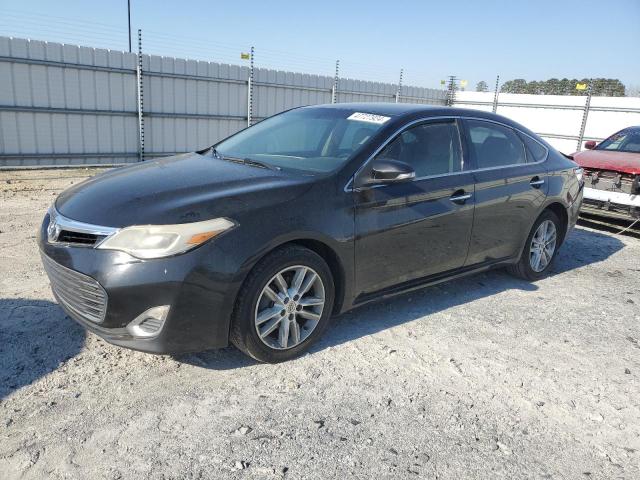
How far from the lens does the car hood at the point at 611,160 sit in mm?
7428

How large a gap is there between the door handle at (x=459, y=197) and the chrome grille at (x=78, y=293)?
2.66 meters

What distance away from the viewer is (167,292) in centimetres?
284

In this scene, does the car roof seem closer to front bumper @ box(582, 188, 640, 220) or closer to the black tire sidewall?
the black tire sidewall

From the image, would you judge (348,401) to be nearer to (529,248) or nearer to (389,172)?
(389,172)

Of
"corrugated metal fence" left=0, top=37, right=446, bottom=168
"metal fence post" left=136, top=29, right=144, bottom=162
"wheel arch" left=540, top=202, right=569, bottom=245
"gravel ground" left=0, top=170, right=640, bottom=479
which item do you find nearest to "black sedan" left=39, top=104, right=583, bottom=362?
"gravel ground" left=0, top=170, right=640, bottom=479

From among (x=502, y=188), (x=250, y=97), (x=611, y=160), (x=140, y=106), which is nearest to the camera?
(x=502, y=188)

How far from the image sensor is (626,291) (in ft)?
17.3

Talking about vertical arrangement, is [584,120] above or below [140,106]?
above

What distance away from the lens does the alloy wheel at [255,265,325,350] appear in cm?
324

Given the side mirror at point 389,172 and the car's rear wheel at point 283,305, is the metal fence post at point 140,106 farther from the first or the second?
the car's rear wheel at point 283,305

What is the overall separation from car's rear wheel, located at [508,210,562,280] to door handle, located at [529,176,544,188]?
362 mm

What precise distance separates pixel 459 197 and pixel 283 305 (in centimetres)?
181

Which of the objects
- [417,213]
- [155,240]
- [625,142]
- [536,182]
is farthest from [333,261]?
[625,142]

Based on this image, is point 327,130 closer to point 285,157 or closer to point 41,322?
point 285,157
